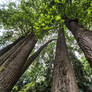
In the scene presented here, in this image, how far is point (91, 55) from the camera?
1289 millimetres

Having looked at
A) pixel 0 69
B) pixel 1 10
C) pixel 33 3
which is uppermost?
pixel 33 3

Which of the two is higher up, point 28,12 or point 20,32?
point 28,12

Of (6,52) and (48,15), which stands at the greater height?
(48,15)

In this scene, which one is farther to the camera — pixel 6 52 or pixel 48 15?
pixel 6 52

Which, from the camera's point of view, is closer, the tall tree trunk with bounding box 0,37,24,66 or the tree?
the tree

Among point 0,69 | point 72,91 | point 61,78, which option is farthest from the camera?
point 0,69

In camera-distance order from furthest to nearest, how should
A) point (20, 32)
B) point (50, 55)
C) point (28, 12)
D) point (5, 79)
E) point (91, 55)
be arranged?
point (50, 55), point (20, 32), point (28, 12), point (5, 79), point (91, 55)

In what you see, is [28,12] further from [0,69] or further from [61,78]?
[61,78]

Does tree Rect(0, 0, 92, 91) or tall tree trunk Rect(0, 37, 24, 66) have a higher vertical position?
tree Rect(0, 0, 92, 91)

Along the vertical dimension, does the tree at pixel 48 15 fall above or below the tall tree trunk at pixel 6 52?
above

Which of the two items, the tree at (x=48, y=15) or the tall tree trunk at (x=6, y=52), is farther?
→ the tall tree trunk at (x=6, y=52)

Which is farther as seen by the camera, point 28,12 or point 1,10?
point 1,10

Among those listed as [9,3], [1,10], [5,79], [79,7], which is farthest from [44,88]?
[9,3]

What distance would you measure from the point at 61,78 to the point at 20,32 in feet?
17.1
